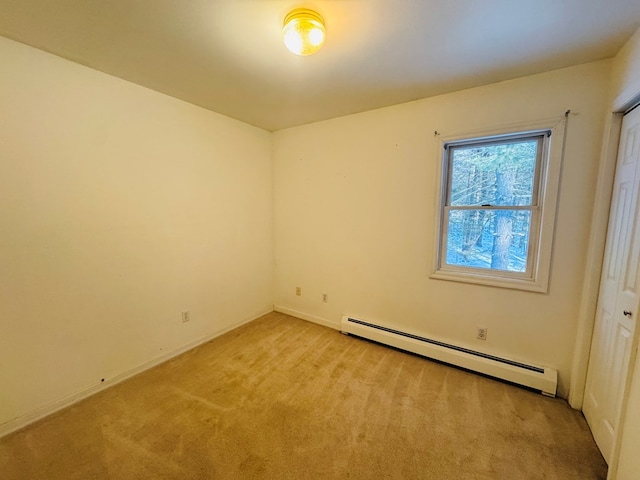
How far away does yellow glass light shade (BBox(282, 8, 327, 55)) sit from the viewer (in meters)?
1.30

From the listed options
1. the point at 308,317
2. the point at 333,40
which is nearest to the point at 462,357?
the point at 308,317

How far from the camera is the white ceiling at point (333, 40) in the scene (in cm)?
128

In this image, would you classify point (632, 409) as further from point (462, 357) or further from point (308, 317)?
point (308, 317)

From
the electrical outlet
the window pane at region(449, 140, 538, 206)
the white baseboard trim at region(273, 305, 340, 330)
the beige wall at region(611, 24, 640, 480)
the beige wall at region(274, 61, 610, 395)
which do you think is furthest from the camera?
the white baseboard trim at region(273, 305, 340, 330)

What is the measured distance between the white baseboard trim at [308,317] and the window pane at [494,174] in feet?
6.15

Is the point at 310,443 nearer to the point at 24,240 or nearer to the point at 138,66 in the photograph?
the point at 24,240

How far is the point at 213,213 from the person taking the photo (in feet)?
8.86

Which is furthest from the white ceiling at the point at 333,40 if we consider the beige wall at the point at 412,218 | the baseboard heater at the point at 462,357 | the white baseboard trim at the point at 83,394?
the white baseboard trim at the point at 83,394

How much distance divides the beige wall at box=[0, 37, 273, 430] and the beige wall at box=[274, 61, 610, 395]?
3.13 feet

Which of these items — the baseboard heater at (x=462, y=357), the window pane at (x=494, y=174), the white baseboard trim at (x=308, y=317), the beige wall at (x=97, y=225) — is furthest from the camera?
the white baseboard trim at (x=308, y=317)

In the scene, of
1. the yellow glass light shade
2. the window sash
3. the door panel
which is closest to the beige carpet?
the door panel

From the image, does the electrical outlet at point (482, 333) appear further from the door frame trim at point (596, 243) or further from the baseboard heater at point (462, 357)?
the door frame trim at point (596, 243)

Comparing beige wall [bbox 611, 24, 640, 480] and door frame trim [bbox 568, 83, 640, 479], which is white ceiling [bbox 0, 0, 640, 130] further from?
door frame trim [bbox 568, 83, 640, 479]

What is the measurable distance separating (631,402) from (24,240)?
346cm
